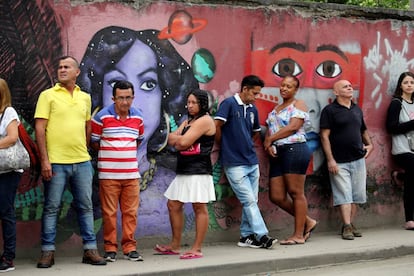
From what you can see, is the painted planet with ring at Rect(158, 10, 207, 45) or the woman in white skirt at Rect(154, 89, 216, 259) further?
the painted planet with ring at Rect(158, 10, 207, 45)

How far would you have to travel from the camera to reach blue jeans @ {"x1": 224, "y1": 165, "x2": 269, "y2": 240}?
7.41 meters

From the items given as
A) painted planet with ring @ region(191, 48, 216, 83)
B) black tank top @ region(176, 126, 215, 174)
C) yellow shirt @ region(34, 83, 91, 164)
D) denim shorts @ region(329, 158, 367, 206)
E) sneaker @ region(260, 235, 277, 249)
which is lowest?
sneaker @ region(260, 235, 277, 249)

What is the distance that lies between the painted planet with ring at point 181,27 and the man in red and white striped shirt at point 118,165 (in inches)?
37.6

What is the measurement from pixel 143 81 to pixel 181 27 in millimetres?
731

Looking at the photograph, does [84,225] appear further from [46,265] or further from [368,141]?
[368,141]

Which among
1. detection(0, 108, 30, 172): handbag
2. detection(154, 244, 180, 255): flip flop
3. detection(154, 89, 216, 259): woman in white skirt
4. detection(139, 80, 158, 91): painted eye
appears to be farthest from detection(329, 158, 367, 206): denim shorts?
detection(0, 108, 30, 172): handbag

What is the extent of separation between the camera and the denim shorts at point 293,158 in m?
7.69

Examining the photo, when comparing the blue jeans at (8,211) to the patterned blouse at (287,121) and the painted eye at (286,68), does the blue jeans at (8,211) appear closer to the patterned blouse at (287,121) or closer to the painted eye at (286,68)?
the patterned blouse at (287,121)

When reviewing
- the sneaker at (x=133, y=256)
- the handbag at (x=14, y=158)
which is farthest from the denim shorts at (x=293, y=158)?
the handbag at (x=14, y=158)

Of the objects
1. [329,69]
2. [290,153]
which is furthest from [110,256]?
[329,69]

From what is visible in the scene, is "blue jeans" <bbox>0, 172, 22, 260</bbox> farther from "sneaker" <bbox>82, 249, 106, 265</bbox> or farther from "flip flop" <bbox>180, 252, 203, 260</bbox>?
"flip flop" <bbox>180, 252, 203, 260</bbox>

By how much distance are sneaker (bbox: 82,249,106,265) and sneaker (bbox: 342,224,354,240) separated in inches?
118

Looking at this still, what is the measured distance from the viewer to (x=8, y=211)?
241 inches

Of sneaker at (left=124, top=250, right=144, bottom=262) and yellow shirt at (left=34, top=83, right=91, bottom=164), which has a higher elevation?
yellow shirt at (left=34, top=83, right=91, bottom=164)
